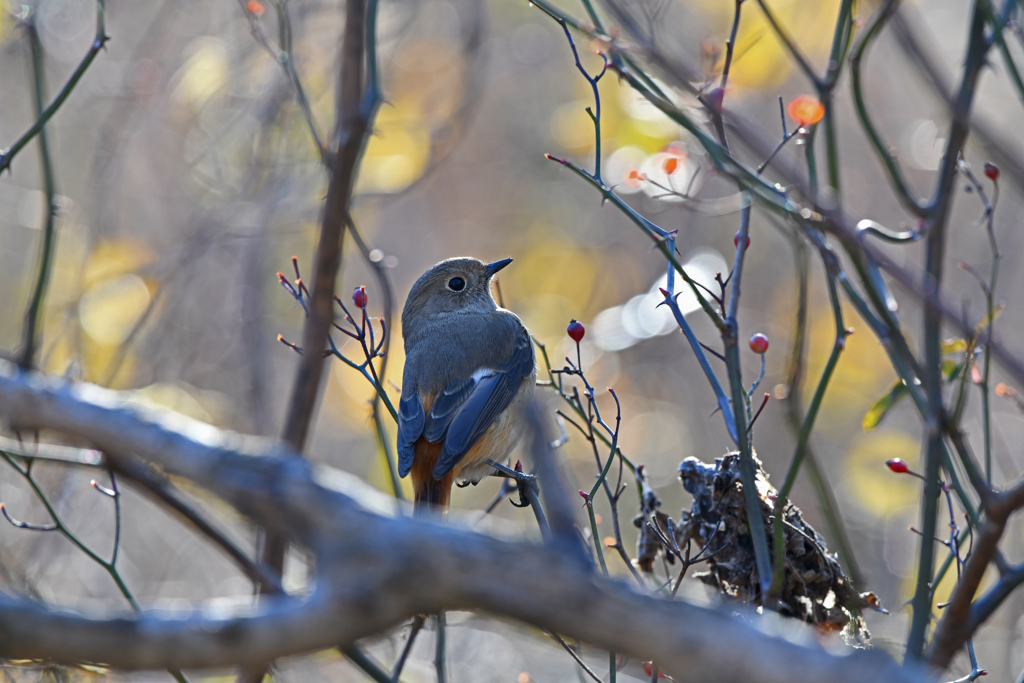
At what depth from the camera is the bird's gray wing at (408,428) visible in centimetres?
376

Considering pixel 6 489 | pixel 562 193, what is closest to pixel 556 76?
pixel 562 193

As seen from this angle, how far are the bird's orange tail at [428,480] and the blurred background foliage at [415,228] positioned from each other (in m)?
1.31

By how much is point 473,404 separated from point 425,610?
2725 millimetres

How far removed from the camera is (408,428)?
3857 millimetres

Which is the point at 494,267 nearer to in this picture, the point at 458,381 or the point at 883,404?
the point at 458,381

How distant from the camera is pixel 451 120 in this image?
19.0 ft

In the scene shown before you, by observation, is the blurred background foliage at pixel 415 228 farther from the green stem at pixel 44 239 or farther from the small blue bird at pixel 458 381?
the green stem at pixel 44 239

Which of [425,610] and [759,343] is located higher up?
[759,343]

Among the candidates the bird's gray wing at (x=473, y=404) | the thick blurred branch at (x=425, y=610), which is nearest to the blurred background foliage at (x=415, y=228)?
the bird's gray wing at (x=473, y=404)

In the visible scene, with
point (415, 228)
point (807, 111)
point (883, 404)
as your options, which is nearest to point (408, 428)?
point (883, 404)

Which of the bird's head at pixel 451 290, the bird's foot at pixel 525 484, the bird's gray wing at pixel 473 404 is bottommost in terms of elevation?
the bird's foot at pixel 525 484

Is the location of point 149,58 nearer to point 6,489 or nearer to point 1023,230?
point 6,489

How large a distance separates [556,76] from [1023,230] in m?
4.47

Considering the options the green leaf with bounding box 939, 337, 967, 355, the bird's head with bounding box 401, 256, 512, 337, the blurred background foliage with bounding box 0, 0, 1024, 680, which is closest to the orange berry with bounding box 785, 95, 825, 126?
the green leaf with bounding box 939, 337, 967, 355
